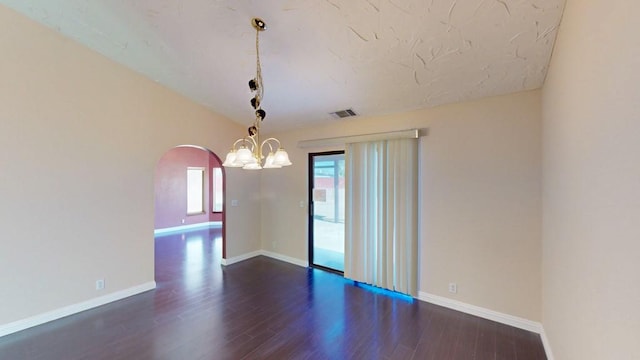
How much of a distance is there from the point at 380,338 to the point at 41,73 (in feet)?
15.6

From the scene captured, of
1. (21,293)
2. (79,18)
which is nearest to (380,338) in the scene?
(21,293)

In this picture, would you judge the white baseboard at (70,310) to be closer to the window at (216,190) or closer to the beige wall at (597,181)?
the beige wall at (597,181)

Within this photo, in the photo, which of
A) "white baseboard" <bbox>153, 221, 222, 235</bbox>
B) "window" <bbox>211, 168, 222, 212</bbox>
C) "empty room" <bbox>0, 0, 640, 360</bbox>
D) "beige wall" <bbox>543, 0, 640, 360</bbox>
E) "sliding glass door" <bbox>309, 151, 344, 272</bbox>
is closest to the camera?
"beige wall" <bbox>543, 0, 640, 360</bbox>

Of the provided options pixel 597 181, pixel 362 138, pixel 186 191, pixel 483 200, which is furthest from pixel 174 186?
pixel 597 181

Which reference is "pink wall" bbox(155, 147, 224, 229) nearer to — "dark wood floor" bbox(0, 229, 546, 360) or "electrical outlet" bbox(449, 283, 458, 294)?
"dark wood floor" bbox(0, 229, 546, 360)

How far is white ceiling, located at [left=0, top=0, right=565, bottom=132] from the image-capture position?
6.63 ft

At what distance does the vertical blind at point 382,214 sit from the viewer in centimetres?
351

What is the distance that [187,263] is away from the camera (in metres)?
5.06

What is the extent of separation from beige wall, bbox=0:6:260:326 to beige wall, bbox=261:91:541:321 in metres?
3.67

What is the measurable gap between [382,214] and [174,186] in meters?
7.07

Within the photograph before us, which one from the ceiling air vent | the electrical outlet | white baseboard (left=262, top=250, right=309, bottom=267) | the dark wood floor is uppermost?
the ceiling air vent

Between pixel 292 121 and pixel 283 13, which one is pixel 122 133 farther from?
pixel 283 13

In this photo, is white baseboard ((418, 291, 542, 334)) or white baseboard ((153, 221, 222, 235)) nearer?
white baseboard ((418, 291, 542, 334))

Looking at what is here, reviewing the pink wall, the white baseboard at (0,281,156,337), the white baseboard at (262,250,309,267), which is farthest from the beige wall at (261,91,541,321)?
the pink wall
